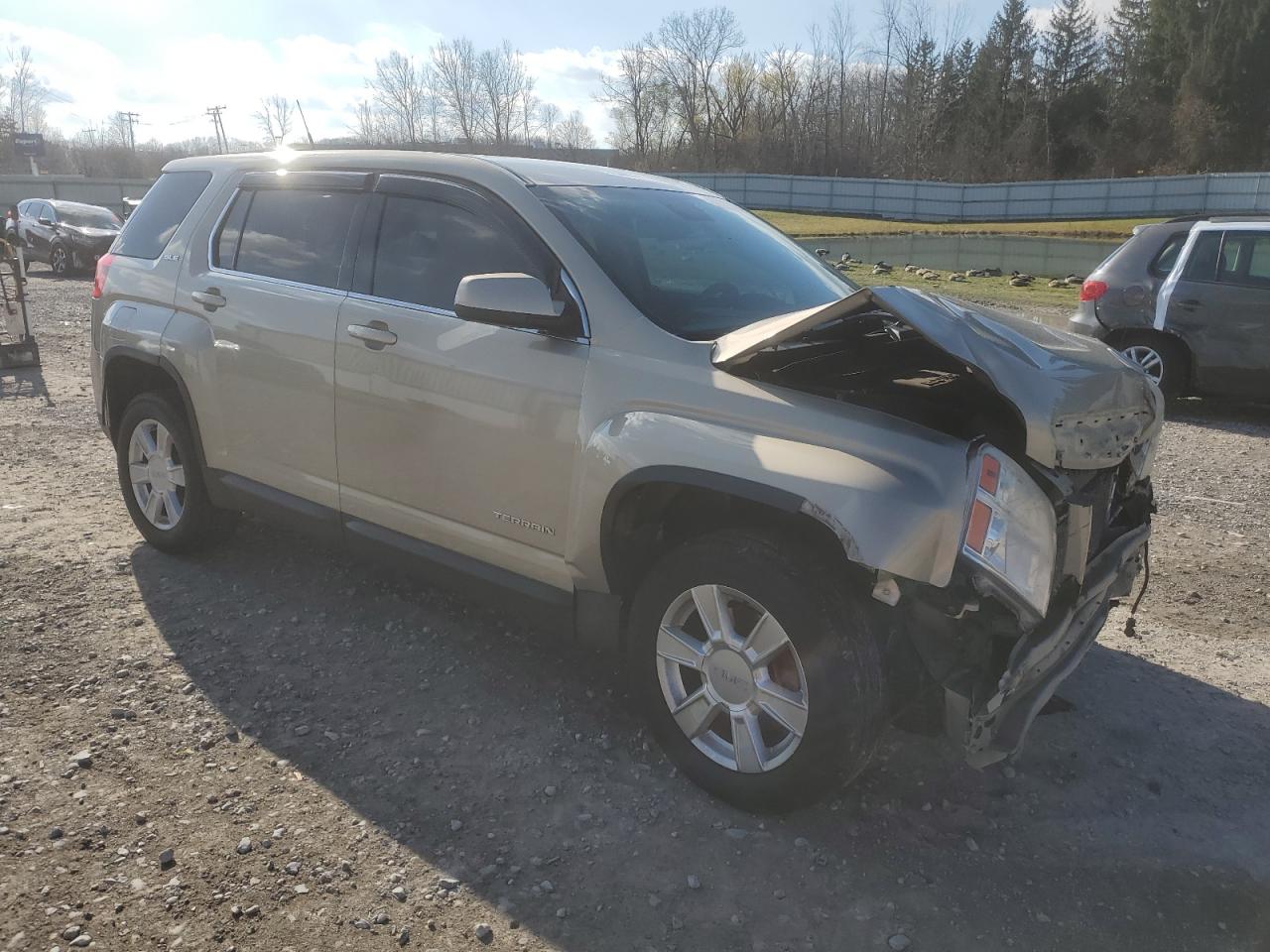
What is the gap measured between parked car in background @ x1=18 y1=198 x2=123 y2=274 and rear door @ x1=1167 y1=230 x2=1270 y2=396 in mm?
20933

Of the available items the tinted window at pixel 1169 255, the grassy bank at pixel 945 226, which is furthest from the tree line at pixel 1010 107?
the tinted window at pixel 1169 255

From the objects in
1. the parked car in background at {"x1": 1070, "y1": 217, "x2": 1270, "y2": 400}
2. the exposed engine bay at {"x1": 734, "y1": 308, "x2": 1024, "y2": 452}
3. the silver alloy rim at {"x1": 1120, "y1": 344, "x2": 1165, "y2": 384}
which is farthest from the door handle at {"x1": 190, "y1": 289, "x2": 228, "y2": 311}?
the silver alloy rim at {"x1": 1120, "y1": 344, "x2": 1165, "y2": 384}

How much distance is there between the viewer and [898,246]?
28.1 meters

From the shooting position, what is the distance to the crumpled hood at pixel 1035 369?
2.53m

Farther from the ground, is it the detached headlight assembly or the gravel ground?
the detached headlight assembly

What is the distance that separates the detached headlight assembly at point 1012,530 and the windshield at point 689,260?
104 centimetres

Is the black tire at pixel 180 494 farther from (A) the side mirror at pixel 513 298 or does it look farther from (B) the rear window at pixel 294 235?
(A) the side mirror at pixel 513 298

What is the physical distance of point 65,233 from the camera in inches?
838

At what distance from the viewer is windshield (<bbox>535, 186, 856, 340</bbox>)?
328cm

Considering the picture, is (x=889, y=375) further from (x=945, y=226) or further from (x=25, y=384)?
(x=945, y=226)

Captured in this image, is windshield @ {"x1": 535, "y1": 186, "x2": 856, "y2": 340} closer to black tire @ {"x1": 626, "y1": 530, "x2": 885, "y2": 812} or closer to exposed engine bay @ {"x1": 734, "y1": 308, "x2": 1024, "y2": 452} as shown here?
exposed engine bay @ {"x1": 734, "y1": 308, "x2": 1024, "y2": 452}

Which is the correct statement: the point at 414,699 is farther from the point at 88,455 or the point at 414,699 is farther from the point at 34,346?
the point at 34,346

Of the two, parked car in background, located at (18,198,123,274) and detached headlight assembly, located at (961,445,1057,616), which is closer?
detached headlight assembly, located at (961,445,1057,616)

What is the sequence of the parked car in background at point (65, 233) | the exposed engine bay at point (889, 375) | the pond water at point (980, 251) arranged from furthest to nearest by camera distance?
1. the pond water at point (980, 251)
2. the parked car in background at point (65, 233)
3. the exposed engine bay at point (889, 375)
